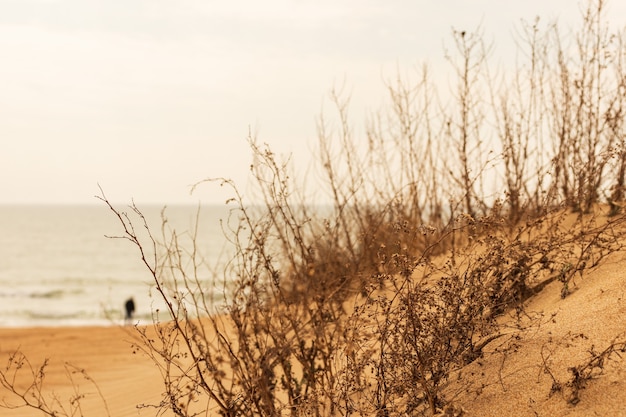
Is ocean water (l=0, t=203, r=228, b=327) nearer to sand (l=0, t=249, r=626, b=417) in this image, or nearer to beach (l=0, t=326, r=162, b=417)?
beach (l=0, t=326, r=162, b=417)

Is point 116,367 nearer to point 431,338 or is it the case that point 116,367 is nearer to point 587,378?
point 431,338

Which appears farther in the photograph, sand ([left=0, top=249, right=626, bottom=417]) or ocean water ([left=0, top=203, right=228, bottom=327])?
ocean water ([left=0, top=203, right=228, bottom=327])

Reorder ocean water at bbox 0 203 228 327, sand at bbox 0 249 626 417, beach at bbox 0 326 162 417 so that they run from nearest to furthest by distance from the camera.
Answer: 1. sand at bbox 0 249 626 417
2. beach at bbox 0 326 162 417
3. ocean water at bbox 0 203 228 327

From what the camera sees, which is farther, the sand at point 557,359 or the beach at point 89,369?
the beach at point 89,369

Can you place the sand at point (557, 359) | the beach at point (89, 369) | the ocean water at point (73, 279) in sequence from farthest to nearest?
the ocean water at point (73, 279)
the beach at point (89, 369)
the sand at point (557, 359)

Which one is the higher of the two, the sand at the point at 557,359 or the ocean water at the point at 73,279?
the sand at the point at 557,359

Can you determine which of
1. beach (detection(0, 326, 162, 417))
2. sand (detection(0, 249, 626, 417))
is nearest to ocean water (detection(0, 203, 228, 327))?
beach (detection(0, 326, 162, 417))

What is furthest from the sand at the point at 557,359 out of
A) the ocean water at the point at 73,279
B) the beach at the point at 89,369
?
the ocean water at the point at 73,279

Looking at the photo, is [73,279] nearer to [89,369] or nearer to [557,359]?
[89,369]

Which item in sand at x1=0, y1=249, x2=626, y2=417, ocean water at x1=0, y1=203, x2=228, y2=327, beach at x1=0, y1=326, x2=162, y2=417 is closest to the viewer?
sand at x1=0, y1=249, x2=626, y2=417

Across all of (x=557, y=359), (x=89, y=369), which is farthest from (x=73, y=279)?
(x=557, y=359)

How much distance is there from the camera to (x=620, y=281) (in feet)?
12.8

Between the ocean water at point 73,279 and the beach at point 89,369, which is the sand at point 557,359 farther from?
the ocean water at point 73,279

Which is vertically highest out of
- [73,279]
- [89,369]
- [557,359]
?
[557,359]
